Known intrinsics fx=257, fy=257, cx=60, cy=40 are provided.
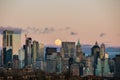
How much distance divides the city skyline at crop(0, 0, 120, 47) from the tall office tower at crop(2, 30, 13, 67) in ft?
0.41

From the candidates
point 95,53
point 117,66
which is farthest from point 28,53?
point 117,66

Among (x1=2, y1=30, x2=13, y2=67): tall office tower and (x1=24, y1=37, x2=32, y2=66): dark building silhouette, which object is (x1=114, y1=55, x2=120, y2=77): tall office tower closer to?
(x1=24, y1=37, x2=32, y2=66): dark building silhouette

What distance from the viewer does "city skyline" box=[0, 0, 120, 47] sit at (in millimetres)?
2896

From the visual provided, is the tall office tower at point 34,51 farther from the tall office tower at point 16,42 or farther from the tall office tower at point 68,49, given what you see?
the tall office tower at point 68,49

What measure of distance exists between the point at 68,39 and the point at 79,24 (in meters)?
0.21

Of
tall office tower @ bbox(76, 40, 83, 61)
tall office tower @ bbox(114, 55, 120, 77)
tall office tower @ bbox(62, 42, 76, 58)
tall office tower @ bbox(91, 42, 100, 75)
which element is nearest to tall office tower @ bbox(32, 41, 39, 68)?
tall office tower @ bbox(62, 42, 76, 58)

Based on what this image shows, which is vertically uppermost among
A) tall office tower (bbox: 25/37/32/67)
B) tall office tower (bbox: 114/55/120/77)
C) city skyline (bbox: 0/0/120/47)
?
city skyline (bbox: 0/0/120/47)

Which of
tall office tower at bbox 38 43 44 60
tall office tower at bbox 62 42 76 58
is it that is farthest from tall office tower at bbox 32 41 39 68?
tall office tower at bbox 62 42 76 58

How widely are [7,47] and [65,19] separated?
2.38ft

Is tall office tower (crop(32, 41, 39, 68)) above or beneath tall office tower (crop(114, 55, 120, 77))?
Answer: above

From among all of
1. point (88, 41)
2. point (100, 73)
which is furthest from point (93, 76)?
point (88, 41)

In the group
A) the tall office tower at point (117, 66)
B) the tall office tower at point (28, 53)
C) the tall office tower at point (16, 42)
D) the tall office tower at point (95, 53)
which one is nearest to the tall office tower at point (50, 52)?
the tall office tower at point (28, 53)

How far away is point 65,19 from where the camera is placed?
115 inches

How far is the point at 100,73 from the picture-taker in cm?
292
